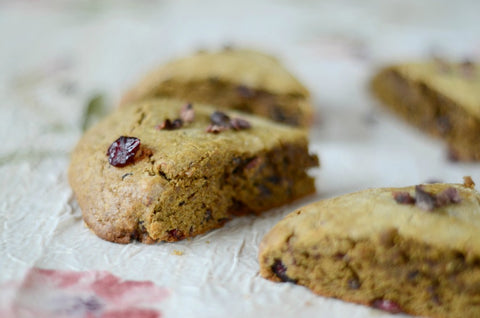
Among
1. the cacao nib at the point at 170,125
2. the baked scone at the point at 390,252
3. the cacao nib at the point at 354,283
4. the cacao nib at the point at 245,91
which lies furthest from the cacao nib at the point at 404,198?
the cacao nib at the point at 245,91

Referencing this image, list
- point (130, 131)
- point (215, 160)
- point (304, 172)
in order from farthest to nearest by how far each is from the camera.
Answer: point (304, 172) → point (130, 131) → point (215, 160)

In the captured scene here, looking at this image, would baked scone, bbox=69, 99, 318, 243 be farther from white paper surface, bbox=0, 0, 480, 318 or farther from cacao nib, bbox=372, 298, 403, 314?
cacao nib, bbox=372, 298, 403, 314

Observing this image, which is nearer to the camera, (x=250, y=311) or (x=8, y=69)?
(x=250, y=311)

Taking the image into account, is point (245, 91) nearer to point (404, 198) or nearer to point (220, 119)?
point (220, 119)

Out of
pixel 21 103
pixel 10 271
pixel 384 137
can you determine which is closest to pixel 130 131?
pixel 10 271

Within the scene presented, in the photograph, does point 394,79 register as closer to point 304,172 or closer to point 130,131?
point 304,172

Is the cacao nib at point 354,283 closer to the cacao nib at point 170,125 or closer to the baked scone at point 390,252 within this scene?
the baked scone at point 390,252
